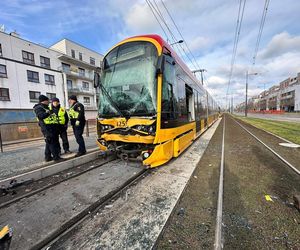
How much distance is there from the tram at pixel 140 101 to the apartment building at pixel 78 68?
27.5m

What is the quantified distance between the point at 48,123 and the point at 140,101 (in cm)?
297

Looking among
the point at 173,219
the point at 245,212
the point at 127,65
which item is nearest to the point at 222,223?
the point at 245,212

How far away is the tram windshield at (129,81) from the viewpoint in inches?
156

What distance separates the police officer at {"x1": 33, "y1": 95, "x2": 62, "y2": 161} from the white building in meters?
18.5

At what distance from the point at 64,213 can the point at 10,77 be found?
85.1 ft

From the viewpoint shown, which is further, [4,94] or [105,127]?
[4,94]

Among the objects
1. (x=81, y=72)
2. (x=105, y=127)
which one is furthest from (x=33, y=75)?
(x=105, y=127)

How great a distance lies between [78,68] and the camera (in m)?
32.4

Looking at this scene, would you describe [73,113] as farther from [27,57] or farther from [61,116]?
[27,57]

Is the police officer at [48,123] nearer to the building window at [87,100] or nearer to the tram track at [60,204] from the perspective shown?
the tram track at [60,204]

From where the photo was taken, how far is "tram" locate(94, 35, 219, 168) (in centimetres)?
388

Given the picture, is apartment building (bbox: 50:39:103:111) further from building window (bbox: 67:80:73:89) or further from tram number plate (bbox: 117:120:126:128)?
tram number plate (bbox: 117:120:126:128)

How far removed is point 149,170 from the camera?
14.3 feet

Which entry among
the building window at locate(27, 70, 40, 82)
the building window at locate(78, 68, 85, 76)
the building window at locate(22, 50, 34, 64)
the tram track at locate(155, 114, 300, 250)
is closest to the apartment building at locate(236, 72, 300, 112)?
the building window at locate(78, 68, 85, 76)
